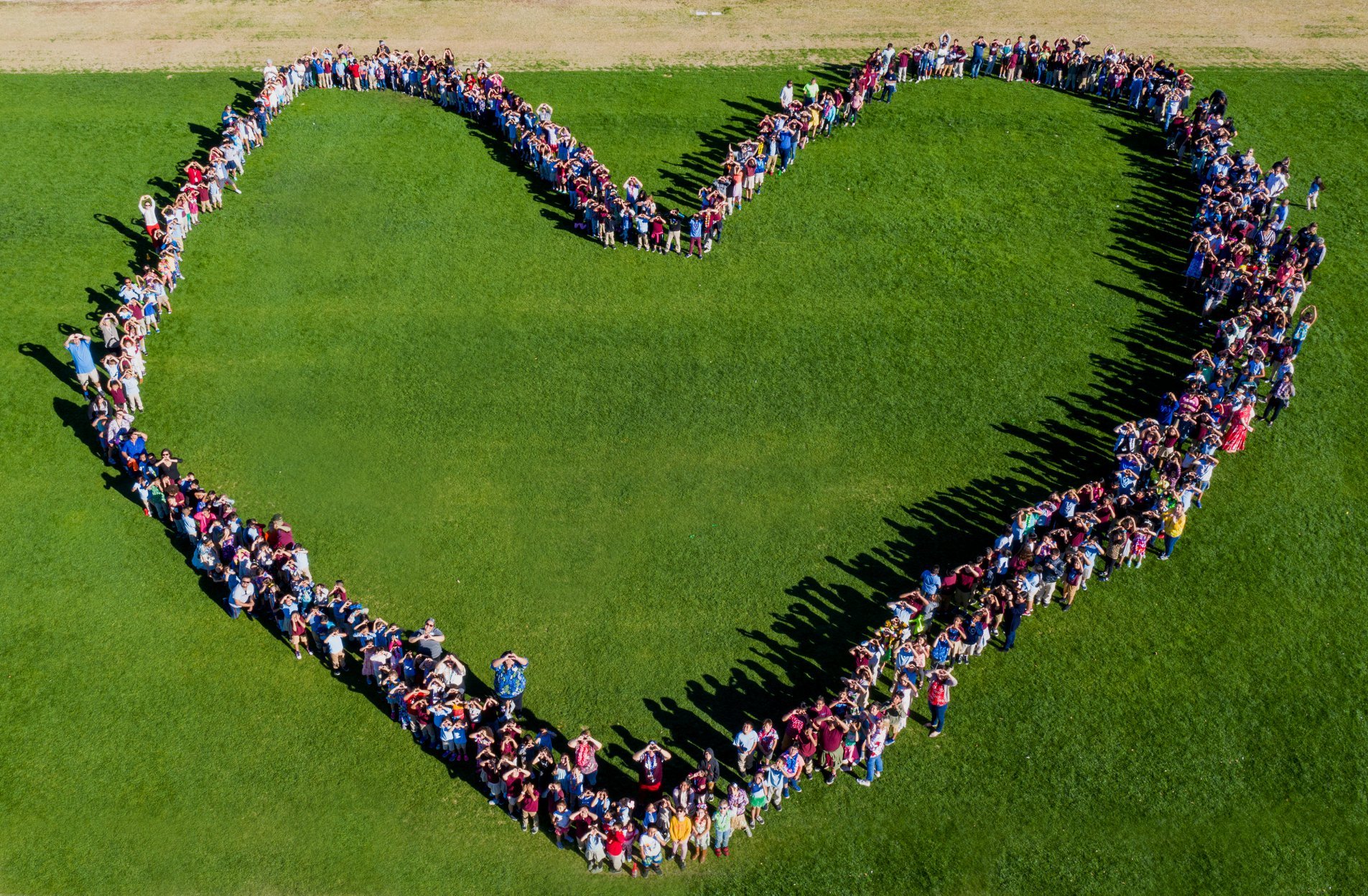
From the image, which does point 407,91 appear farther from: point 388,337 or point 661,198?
point 388,337

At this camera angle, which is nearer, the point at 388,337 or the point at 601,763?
the point at 601,763

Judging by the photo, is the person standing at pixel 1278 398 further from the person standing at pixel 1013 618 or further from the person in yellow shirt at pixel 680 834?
the person in yellow shirt at pixel 680 834

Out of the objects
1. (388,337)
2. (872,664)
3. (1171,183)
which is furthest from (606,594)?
(1171,183)

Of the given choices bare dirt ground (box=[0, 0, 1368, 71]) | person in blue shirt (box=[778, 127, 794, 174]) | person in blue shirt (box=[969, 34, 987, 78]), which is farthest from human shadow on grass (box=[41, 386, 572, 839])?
person in blue shirt (box=[969, 34, 987, 78])

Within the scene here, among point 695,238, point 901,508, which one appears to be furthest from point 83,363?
point 901,508

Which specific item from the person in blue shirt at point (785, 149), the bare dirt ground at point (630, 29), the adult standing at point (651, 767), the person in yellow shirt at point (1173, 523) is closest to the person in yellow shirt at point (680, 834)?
the adult standing at point (651, 767)
